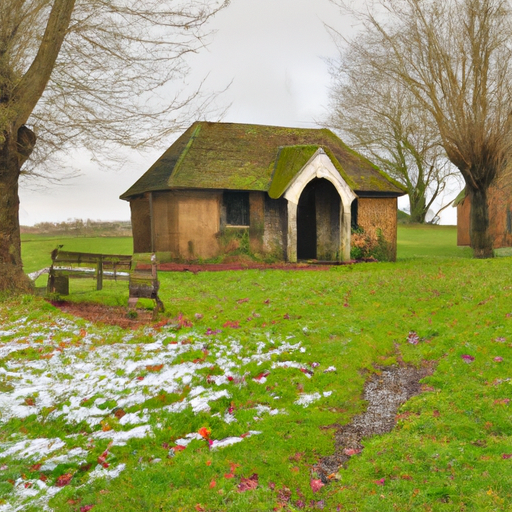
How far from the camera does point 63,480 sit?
6.66 meters

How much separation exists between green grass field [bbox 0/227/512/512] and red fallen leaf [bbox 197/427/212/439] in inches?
0.6

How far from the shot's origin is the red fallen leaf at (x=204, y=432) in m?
7.53

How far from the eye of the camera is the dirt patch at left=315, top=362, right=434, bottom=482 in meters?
6.93

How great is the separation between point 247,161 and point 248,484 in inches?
827

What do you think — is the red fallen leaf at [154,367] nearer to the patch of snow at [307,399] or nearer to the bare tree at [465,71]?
the patch of snow at [307,399]

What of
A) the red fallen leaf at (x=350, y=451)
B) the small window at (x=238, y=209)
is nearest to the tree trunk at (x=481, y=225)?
the small window at (x=238, y=209)

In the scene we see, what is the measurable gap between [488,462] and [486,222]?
75.7 ft

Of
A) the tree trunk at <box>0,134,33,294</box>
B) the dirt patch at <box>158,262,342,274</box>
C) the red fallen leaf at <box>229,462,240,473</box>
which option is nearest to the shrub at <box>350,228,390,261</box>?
the dirt patch at <box>158,262,342,274</box>

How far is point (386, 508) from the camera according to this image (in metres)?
5.68

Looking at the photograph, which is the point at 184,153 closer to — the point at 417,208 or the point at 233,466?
the point at 233,466

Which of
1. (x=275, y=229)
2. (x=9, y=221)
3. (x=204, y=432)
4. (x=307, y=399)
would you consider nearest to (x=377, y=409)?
(x=307, y=399)

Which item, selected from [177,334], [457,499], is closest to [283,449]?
[457,499]

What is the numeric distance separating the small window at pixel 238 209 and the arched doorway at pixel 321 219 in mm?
3793

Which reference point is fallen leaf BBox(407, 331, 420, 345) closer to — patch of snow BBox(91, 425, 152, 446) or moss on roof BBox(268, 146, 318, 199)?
patch of snow BBox(91, 425, 152, 446)
